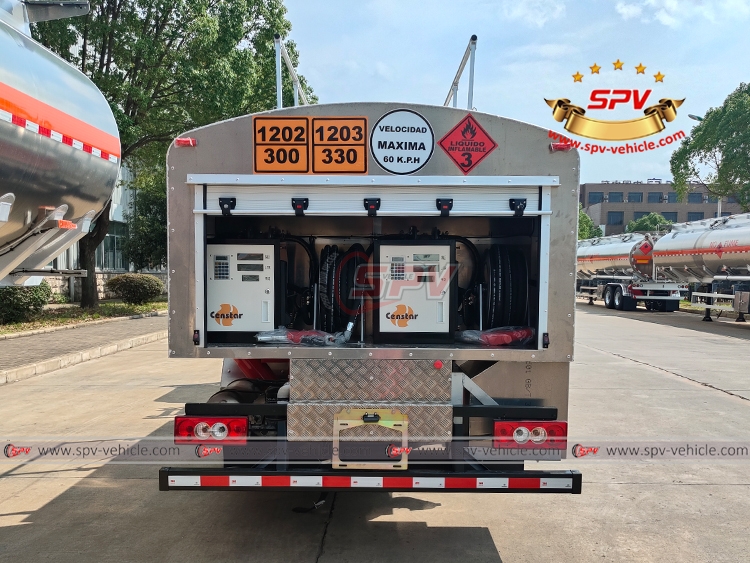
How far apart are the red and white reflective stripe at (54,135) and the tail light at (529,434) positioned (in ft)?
11.0

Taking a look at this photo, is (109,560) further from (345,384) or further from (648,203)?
(648,203)

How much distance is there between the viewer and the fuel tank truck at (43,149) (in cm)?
363

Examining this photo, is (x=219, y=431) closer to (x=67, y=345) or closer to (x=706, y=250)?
(x=67, y=345)

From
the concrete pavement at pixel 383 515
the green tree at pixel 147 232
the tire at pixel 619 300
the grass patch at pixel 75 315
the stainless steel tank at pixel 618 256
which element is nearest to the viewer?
the concrete pavement at pixel 383 515

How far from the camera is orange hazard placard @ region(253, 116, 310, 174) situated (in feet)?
12.4

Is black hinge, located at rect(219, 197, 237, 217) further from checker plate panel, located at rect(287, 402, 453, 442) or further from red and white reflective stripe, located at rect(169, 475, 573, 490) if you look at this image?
red and white reflective stripe, located at rect(169, 475, 573, 490)

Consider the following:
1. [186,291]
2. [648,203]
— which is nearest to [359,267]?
[186,291]

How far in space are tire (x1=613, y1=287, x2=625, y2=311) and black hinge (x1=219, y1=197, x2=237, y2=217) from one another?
2695cm

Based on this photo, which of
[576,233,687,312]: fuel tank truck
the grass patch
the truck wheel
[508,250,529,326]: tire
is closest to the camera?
[508,250,529,326]: tire

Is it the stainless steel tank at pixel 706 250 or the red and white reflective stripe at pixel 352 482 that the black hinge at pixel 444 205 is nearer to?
the red and white reflective stripe at pixel 352 482

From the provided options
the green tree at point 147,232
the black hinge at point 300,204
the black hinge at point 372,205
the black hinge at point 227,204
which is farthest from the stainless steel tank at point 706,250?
the green tree at point 147,232

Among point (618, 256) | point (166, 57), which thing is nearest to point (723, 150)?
point (618, 256)

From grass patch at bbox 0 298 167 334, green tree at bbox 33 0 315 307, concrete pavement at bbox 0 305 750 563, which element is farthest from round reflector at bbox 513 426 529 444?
green tree at bbox 33 0 315 307

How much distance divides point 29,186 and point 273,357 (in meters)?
1.87
